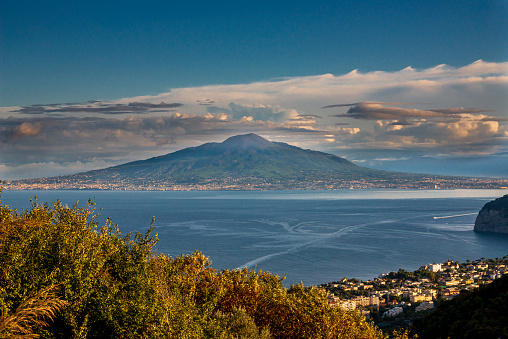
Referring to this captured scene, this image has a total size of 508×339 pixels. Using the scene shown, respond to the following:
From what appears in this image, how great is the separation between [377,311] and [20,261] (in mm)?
43665

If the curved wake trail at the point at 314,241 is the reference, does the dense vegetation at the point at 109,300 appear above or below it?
above

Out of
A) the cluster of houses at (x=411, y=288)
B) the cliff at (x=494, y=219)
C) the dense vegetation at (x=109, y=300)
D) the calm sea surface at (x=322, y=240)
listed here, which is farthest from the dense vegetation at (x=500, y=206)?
the dense vegetation at (x=109, y=300)

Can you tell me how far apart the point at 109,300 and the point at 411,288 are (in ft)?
181

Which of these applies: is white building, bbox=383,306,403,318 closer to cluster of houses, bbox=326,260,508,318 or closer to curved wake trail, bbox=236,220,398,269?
cluster of houses, bbox=326,260,508,318

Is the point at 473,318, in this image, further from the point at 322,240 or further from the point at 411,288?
the point at 322,240

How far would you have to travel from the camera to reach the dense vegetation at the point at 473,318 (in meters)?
22.0

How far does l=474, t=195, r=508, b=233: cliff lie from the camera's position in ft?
397

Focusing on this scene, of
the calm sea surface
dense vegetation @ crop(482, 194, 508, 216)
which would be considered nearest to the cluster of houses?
the calm sea surface

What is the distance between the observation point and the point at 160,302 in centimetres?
1036

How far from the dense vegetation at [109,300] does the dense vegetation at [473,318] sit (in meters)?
9.75

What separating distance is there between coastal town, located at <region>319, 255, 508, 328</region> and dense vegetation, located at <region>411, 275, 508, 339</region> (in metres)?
8.67

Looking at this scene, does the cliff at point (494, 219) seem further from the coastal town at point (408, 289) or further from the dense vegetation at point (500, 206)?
the coastal town at point (408, 289)

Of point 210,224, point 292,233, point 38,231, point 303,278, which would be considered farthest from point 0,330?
point 210,224

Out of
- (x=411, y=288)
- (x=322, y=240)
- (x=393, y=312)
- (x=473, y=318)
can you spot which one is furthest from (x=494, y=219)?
(x=473, y=318)
